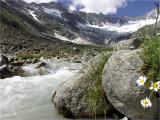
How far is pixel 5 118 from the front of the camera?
10602 mm

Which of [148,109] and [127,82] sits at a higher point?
[127,82]

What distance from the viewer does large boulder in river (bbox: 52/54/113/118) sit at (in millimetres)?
9867

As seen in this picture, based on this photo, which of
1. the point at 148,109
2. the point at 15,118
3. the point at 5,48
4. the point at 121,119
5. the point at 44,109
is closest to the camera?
the point at 148,109

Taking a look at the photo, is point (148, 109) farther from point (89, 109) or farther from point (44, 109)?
point (44, 109)

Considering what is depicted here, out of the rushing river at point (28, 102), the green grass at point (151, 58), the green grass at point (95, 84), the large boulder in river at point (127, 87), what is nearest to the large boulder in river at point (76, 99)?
the green grass at point (95, 84)

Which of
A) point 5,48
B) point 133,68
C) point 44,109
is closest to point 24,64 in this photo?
point 44,109

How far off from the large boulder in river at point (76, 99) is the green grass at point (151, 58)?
189cm

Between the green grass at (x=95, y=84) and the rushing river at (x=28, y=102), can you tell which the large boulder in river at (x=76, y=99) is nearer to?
the green grass at (x=95, y=84)

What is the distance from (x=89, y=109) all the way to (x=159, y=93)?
98.8 inches

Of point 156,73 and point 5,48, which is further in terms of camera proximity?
point 5,48

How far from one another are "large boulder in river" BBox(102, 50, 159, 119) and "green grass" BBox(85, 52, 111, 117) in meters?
0.38

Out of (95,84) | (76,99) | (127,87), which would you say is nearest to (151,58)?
(127,87)

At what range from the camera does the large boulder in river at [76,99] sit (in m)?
9.87

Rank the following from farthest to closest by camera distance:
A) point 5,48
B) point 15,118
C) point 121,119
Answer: point 5,48 < point 15,118 < point 121,119
